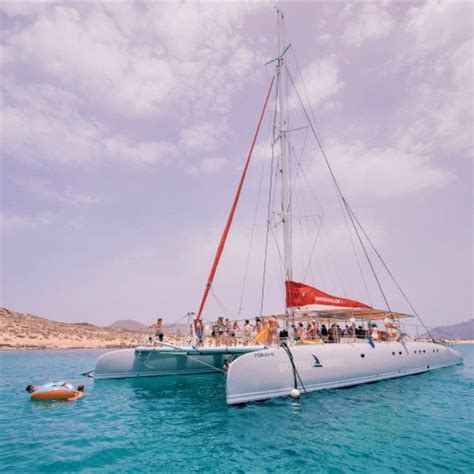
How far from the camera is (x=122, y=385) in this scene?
54.3 ft

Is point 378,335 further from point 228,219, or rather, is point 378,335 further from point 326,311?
point 228,219

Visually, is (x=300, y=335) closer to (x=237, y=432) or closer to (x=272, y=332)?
(x=272, y=332)

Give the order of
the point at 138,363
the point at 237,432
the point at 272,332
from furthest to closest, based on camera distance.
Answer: the point at 138,363 → the point at 272,332 → the point at 237,432

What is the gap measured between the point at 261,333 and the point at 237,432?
563cm

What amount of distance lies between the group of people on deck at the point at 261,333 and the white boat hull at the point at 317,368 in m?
0.86

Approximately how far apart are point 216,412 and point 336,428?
4.07 metres

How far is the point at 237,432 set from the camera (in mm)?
→ 9312

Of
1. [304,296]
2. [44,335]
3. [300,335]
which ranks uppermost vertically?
[44,335]

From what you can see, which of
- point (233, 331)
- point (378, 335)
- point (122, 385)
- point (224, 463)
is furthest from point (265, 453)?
point (378, 335)

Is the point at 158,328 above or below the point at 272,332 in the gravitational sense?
above

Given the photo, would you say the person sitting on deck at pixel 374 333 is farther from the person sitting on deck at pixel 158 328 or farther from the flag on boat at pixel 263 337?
the person sitting on deck at pixel 158 328

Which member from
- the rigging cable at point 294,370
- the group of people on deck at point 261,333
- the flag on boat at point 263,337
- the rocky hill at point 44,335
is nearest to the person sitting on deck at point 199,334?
the group of people on deck at point 261,333

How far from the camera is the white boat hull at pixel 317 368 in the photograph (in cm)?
1199

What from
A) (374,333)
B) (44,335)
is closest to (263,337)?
(374,333)
